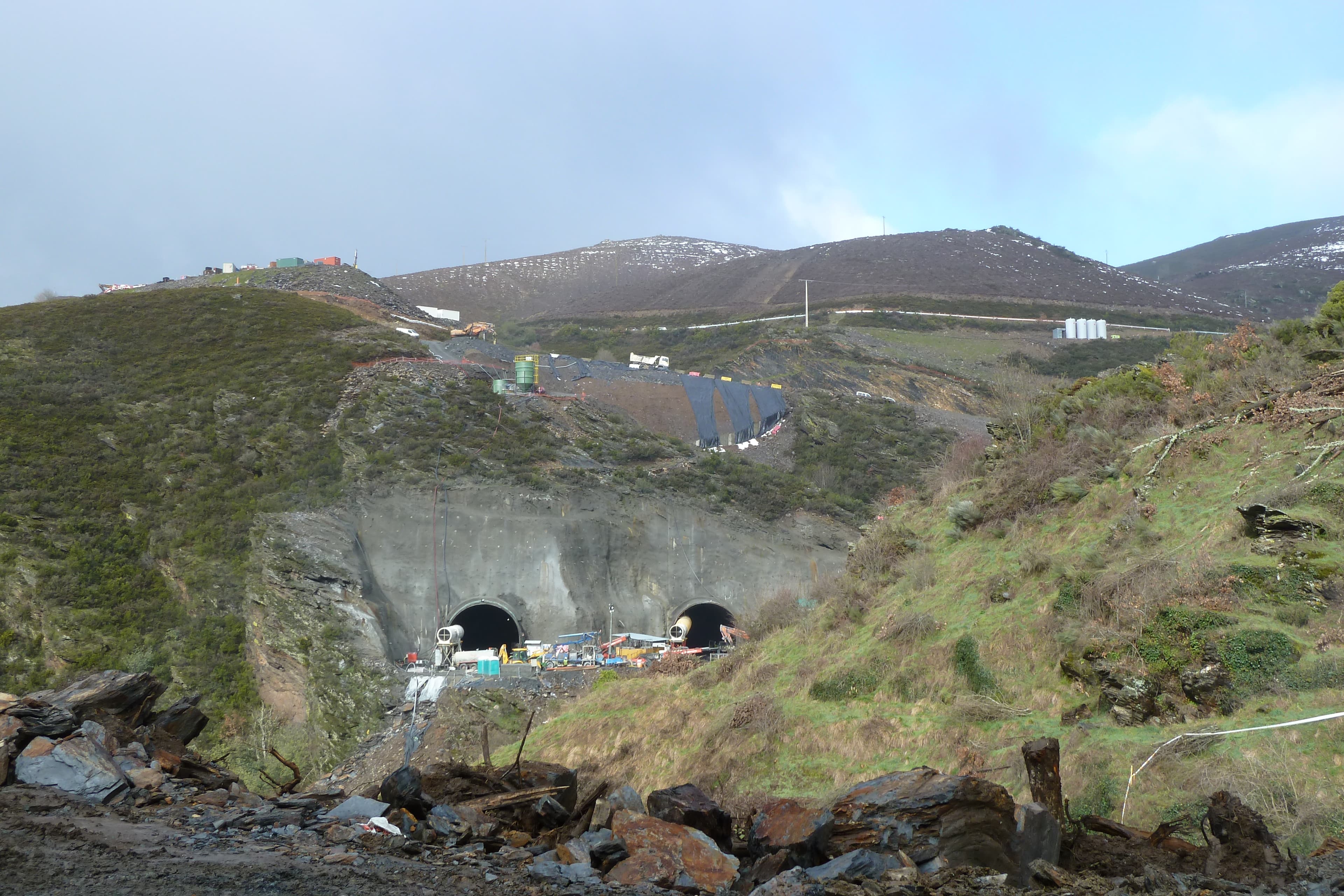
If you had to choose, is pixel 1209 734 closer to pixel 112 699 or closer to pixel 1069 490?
pixel 1069 490

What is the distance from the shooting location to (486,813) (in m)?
7.37

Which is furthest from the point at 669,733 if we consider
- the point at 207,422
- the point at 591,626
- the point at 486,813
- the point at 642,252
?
the point at 642,252

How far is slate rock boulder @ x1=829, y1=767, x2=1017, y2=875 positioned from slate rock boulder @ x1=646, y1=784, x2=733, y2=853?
3.00 ft

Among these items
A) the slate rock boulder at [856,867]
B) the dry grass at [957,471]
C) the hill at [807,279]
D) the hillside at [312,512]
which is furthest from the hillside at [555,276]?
the slate rock boulder at [856,867]

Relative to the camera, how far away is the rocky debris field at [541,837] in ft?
17.7

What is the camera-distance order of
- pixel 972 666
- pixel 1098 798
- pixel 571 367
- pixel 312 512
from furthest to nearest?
pixel 571 367 < pixel 312 512 < pixel 972 666 < pixel 1098 798

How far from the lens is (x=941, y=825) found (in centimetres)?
658

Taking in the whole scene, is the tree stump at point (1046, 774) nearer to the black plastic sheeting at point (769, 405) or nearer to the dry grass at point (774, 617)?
the dry grass at point (774, 617)

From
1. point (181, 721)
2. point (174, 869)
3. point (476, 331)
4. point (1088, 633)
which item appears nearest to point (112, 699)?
point (181, 721)

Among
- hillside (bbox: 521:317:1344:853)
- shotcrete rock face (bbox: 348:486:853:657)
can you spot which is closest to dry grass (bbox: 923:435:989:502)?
hillside (bbox: 521:317:1344:853)

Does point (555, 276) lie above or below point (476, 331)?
above

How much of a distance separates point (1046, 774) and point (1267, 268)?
118 m

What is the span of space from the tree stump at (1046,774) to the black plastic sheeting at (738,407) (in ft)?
122

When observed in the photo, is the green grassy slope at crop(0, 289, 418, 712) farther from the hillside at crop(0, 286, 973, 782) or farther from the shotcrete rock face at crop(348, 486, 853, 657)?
the shotcrete rock face at crop(348, 486, 853, 657)
